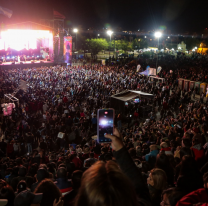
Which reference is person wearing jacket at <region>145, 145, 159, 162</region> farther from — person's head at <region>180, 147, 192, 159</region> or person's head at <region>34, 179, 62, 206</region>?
person's head at <region>34, 179, 62, 206</region>

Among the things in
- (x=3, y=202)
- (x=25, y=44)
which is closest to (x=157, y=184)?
(x=3, y=202)

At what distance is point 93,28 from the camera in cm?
8388

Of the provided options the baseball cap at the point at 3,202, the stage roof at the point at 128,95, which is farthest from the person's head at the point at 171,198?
the stage roof at the point at 128,95

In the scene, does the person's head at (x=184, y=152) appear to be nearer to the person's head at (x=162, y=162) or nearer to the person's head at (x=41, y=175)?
the person's head at (x=162, y=162)

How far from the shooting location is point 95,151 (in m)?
6.50

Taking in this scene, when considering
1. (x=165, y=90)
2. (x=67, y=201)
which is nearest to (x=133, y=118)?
(x=165, y=90)

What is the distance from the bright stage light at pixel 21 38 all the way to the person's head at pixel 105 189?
36.1 meters

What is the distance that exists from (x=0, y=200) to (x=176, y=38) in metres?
118

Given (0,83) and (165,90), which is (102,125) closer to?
(165,90)

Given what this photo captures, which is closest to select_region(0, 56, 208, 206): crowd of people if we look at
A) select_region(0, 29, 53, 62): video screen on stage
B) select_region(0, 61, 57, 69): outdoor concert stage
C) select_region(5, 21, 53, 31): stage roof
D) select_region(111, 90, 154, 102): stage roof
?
select_region(111, 90, 154, 102): stage roof

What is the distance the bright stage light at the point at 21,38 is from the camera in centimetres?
3300

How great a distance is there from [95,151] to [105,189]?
18.5 feet

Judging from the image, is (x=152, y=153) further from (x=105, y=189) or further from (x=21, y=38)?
(x=21, y=38)

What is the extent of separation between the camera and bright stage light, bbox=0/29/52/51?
3300 cm
